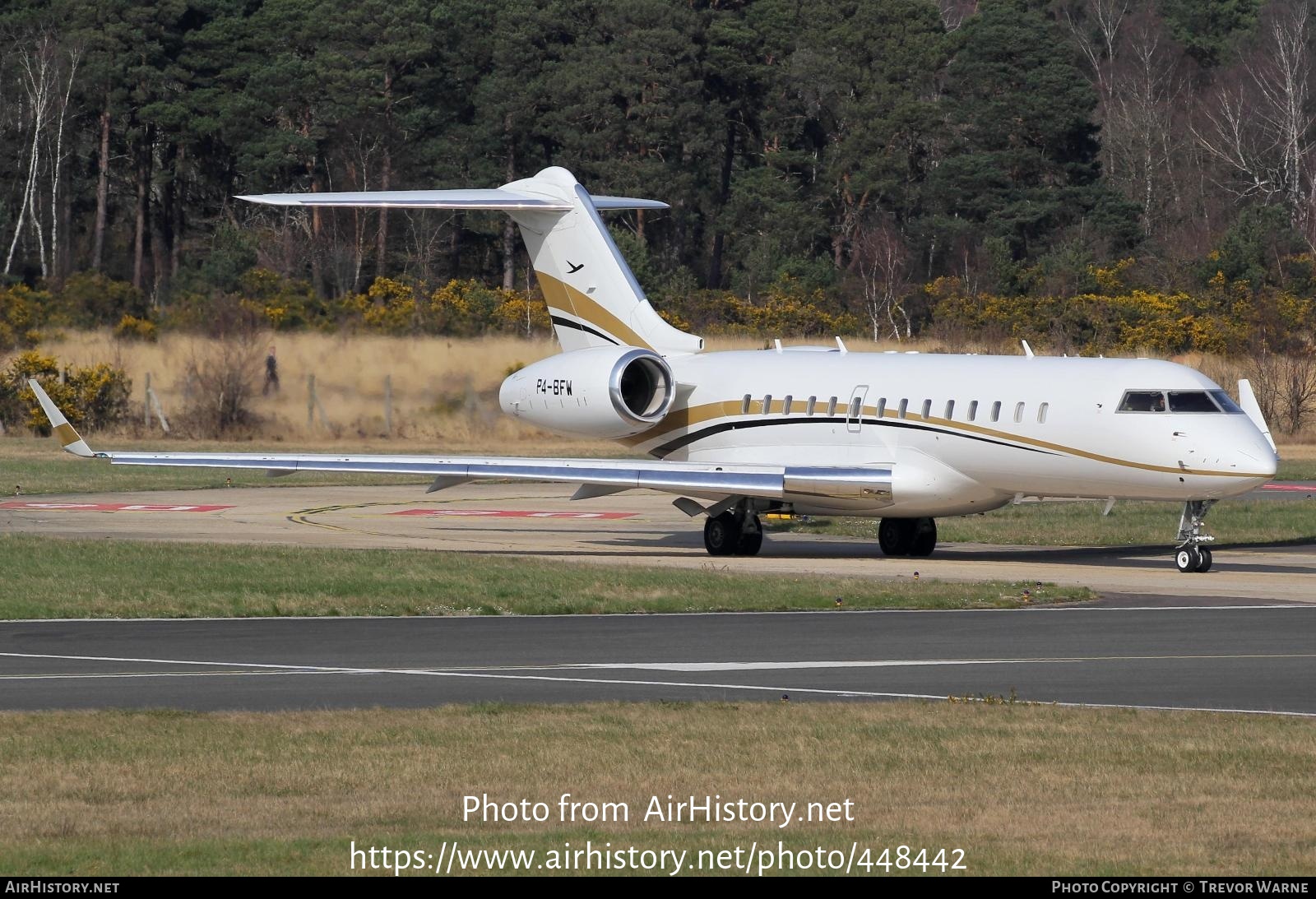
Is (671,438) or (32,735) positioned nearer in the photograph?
(32,735)

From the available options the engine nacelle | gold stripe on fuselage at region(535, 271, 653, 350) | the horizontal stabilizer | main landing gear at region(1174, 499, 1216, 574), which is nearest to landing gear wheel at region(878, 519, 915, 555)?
the engine nacelle

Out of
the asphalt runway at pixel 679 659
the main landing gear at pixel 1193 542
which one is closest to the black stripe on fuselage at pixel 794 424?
the main landing gear at pixel 1193 542

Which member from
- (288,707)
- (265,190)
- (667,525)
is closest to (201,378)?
(667,525)

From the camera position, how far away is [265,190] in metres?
76.0

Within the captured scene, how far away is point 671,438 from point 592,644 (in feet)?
39.2

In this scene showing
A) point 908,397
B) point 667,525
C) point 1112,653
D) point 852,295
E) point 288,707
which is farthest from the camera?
point 852,295

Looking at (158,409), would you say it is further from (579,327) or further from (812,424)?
(812,424)

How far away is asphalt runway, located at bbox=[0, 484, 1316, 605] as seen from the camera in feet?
80.6

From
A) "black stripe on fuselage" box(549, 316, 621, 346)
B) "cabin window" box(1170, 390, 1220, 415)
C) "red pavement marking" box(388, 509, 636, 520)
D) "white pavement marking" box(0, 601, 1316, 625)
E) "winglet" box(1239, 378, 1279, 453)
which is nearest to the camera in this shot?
"white pavement marking" box(0, 601, 1316, 625)

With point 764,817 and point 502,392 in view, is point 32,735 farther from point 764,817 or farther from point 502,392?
point 502,392

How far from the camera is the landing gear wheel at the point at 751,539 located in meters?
28.3

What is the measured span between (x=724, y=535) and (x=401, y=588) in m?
7.51

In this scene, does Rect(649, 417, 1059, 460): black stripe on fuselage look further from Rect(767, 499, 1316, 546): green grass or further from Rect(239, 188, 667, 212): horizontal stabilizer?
Rect(239, 188, 667, 212): horizontal stabilizer

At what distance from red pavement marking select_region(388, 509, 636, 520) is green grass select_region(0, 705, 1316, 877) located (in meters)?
20.5
